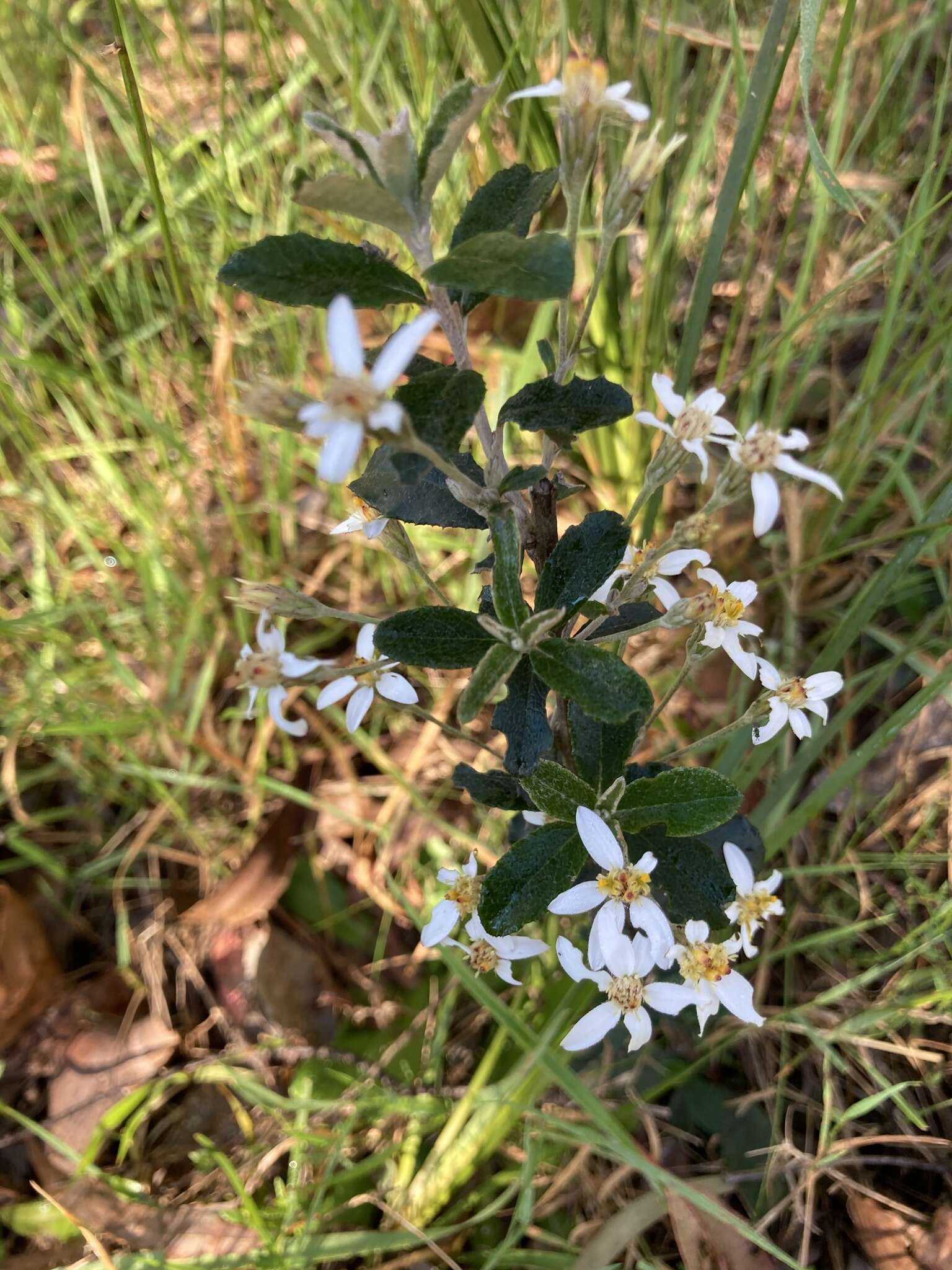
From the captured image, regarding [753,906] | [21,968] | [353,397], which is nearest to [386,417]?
[353,397]

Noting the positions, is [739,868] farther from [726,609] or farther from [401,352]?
[401,352]

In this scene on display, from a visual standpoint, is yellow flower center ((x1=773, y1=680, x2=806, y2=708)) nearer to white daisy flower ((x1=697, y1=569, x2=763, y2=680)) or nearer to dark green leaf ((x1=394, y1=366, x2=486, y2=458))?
white daisy flower ((x1=697, y1=569, x2=763, y2=680))

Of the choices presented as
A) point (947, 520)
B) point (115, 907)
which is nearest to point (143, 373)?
point (115, 907)

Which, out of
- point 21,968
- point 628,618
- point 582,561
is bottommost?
point 21,968

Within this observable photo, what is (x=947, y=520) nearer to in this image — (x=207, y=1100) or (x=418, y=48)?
(x=418, y=48)

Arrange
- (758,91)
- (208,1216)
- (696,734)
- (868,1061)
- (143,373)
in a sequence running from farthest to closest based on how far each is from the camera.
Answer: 1. (143,373)
2. (696,734)
3. (208,1216)
4. (868,1061)
5. (758,91)

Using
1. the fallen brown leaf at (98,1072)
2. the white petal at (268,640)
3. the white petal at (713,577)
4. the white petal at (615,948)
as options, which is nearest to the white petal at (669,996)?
the white petal at (615,948)
